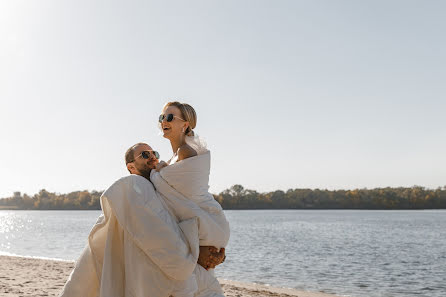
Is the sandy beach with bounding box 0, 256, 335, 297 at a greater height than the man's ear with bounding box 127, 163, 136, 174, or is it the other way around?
the man's ear with bounding box 127, 163, 136, 174

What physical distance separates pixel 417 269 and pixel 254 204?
109466 mm

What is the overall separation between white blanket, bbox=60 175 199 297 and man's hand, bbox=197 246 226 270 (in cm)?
16

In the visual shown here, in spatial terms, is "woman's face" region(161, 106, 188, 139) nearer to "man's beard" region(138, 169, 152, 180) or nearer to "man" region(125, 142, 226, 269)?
"man" region(125, 142, 226, 269)

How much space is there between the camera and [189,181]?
3.14 meters

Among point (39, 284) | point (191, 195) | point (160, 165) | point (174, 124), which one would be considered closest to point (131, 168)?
point (160, 165)

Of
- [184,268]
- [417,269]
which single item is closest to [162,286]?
[184,268]

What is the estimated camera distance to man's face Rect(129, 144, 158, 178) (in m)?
3.36

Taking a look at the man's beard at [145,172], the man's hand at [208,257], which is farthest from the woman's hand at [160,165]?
the man's hand at [208,257]

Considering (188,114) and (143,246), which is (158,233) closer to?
(143,246)

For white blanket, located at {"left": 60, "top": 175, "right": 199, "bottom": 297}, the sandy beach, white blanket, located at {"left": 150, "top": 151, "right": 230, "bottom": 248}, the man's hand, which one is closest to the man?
the man's hand

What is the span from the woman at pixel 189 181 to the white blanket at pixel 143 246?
7 centimetres

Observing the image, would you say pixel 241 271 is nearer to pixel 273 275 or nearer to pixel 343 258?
pixel 273 275

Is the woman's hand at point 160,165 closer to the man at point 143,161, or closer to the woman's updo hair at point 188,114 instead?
the man at point 143,161

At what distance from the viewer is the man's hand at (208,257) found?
3207 millimetres
